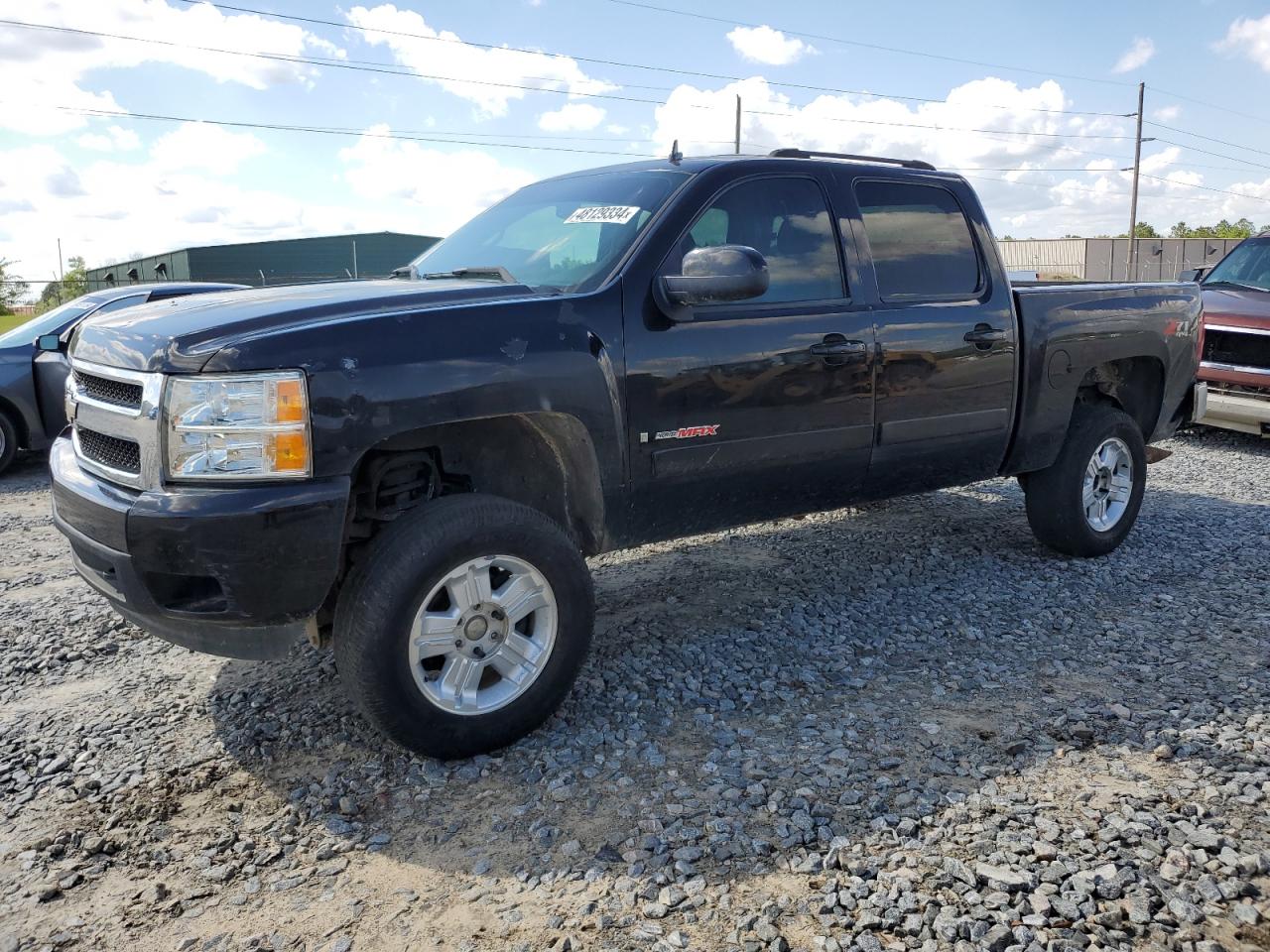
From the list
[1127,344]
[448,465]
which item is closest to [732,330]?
[448,465]

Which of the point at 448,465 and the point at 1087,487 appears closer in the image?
the point at 448,465

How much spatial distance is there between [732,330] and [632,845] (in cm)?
200

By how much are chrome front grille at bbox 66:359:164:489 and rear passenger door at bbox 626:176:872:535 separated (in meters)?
1.60

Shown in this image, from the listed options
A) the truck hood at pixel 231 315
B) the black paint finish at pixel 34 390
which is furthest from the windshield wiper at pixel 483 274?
the black paint finish at pixel 34 390

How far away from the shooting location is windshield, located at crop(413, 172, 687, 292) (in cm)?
394

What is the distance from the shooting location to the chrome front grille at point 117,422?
305 centimetres

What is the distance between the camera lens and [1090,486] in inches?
223

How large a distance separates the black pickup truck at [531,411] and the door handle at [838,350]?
0.01m

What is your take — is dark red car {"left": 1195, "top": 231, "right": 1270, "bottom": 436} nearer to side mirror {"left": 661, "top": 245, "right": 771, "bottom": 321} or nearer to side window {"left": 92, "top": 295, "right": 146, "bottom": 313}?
side mirror {"left": 661, "top": 245, "right": 771, "bottom": 321}

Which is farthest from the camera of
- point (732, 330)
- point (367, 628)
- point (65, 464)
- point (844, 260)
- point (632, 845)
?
point (844, 260)

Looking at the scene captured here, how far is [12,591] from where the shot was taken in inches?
210

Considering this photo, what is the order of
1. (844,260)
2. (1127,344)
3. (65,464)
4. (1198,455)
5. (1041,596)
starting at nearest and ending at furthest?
(65,464), (844,260), (1041,596), (1127,344), (1198,455)

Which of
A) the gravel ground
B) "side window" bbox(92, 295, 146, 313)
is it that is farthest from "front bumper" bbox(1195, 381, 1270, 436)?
"side window" bbox(92, 295, 146, 313)

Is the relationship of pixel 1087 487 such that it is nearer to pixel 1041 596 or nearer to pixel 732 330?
pixel 1041 596
